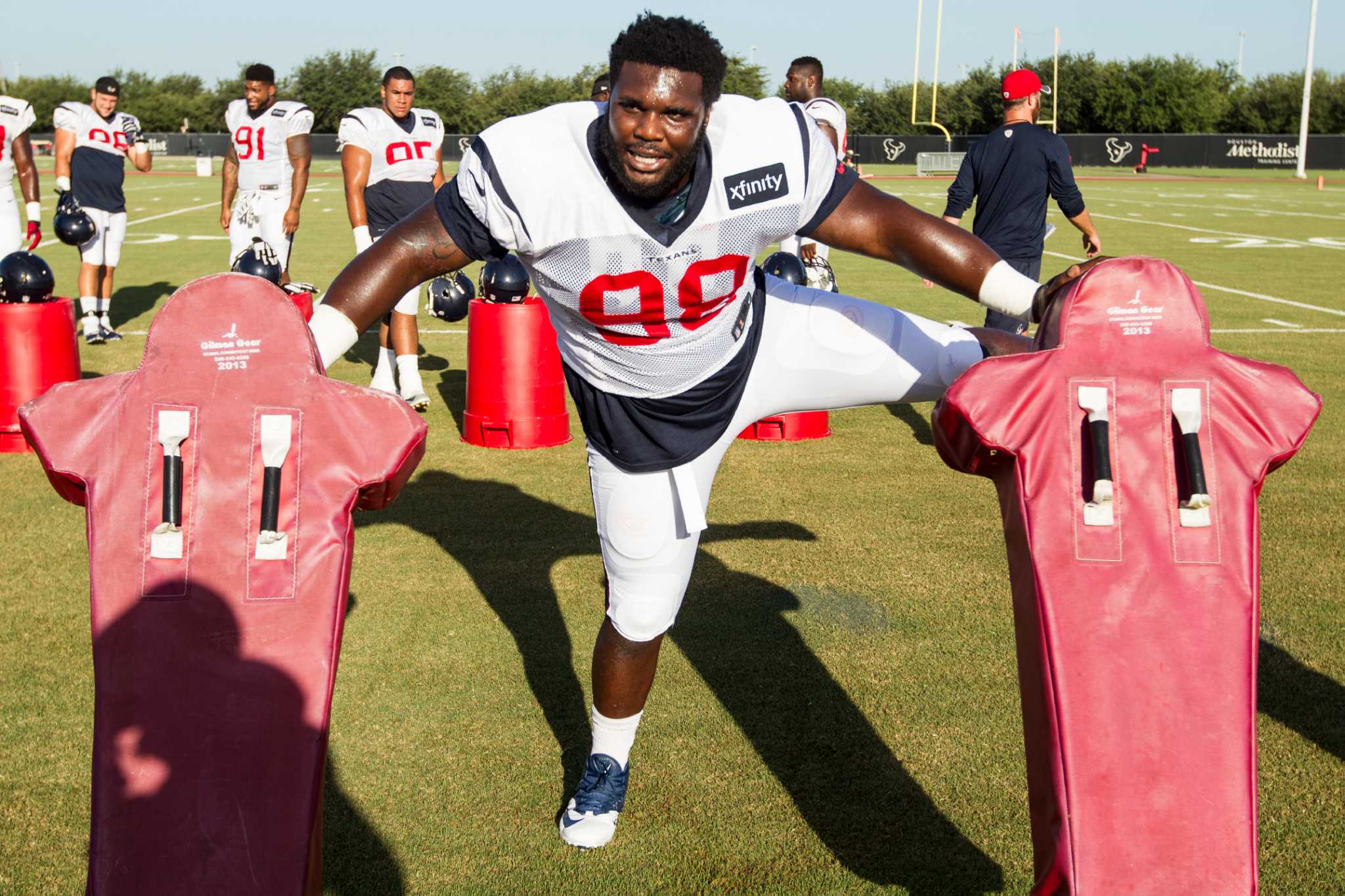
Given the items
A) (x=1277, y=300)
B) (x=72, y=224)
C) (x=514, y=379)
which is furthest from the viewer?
(x=1277, y=300)

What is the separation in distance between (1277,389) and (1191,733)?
26.4 inches

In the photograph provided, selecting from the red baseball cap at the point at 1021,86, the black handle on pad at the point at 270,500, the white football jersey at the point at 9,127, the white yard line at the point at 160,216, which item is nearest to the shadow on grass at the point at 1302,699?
the black handle on pad at the point at 270,500

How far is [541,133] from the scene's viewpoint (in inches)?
103

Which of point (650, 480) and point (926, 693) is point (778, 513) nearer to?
point (926, 693)

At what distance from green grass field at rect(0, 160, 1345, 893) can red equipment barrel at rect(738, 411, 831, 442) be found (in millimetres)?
105

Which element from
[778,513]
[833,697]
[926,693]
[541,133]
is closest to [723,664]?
[833,697]

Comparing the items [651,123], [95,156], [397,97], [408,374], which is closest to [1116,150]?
[95,156]

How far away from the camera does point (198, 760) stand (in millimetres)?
2242

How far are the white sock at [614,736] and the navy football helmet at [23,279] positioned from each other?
4.85 meters

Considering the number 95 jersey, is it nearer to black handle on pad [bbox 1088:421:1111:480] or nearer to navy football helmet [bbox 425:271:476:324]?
black handle on pad [bbox 1088:421:1111:480]

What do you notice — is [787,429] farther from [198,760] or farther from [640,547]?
[198,760]

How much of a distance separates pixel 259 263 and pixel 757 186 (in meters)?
4.97

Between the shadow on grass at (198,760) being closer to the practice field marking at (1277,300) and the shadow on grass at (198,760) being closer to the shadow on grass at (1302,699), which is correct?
the shadow on grass at (1302,699)

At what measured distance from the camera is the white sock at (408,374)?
753 centimetres
